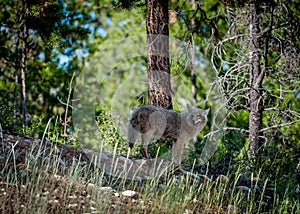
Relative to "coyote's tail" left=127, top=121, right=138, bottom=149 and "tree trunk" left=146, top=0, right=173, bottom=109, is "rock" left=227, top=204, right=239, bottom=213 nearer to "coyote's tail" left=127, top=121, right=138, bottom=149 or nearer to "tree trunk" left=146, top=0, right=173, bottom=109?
"coyote's tail" left=127, top=121, right=138, bottom=149

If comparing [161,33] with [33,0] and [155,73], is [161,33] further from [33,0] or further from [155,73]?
[33,0]

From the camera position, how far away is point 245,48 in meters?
5.96

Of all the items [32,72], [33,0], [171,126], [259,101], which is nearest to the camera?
[171,126]

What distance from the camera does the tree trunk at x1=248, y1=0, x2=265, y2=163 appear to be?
5293 mm

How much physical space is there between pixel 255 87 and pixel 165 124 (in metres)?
1.46

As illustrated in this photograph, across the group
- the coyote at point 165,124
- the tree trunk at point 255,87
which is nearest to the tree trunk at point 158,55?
the coyote at point 165,124

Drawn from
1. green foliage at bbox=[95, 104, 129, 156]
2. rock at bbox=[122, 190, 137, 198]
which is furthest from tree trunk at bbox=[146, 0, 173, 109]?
rock at bbox=[122, 190, 137, 198]

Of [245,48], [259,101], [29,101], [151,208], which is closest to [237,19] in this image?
[245,48]

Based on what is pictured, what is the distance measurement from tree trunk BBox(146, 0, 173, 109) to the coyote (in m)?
0.45

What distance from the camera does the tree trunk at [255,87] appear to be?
5.29m

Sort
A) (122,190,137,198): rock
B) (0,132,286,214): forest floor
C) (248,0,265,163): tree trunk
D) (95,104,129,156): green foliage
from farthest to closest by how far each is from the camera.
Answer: (95,104,129,156): green foliage → (248,0,265,163): tree trunk → (122,190,137,198): rock → (0,132,286,214): forest floor

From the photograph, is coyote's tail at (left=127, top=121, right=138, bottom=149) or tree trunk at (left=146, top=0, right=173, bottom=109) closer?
coyote's tail at (left=127, top=121, right=138, bottom=149)

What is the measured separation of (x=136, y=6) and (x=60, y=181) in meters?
2.42

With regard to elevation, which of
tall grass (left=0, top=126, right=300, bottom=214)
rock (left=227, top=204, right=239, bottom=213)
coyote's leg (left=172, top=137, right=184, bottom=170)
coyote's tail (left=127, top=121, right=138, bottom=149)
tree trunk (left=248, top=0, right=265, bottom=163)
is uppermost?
tree trunk (left=248, top=0, right=265, bottom=163)
